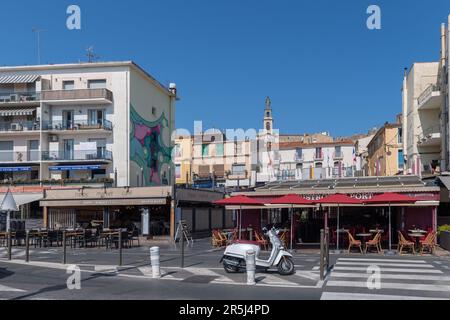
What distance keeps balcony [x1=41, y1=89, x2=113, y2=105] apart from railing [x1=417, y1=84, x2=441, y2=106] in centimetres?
2354

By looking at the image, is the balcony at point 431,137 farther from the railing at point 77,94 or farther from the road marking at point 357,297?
the road marking at point 357,297

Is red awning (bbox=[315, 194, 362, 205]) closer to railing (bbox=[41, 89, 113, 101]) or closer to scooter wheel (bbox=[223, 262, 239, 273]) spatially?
scooter wheel (bbox=[223, 262, 239, 273])

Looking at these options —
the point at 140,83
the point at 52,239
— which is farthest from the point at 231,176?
the point at 52,239

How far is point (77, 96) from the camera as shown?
42.1m

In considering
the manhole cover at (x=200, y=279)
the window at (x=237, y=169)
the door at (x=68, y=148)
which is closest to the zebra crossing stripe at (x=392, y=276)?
the manhole cover at (x=200, y=279)

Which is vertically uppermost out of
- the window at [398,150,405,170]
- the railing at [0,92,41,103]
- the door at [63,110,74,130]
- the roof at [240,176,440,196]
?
the railing at [0,92,41,103]

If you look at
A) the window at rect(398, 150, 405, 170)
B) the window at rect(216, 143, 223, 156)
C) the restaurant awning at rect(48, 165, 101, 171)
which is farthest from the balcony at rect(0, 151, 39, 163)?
the window at rect(398, 150, 405, 170)

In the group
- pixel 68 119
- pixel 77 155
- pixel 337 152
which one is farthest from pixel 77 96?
pixel 337 152

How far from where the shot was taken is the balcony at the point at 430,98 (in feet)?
118

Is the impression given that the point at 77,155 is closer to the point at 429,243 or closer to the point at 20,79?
the point at 20,79

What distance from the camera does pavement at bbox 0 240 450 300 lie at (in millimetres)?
10797

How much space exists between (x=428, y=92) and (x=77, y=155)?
26.6 m

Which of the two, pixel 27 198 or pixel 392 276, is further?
pixel 27 198

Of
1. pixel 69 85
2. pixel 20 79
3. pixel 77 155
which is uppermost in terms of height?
pixel 20 79
